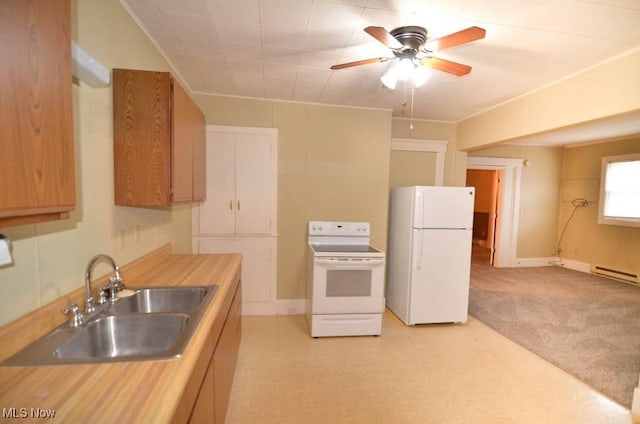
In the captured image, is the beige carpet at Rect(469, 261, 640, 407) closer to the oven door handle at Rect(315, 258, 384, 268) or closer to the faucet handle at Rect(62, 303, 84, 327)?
the oven door handle at Rect(315, 258, 384, 268)

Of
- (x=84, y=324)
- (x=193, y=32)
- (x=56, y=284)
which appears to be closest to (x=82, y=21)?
(x=193, y=32)

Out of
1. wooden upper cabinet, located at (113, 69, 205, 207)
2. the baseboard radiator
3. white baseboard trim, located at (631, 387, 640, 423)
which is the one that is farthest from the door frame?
wooden upper cabinet, located at (113, 69, 205, 207)

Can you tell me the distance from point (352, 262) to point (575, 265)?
216 inches

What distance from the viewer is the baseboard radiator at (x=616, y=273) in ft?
15.3

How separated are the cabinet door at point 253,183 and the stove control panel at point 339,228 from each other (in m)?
0.56

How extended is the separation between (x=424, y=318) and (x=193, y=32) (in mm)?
3442

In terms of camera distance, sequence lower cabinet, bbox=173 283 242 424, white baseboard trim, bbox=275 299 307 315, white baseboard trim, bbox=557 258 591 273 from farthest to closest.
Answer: white baseboard trim, bbox=557 258 591 273 → white baseboard trim, bbox=275 299 307 315 → lower cabinet, bbox=173 283 242 424

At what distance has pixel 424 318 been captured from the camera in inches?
124

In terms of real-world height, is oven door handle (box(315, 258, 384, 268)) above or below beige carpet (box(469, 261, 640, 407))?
above

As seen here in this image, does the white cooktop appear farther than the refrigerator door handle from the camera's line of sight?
Yes

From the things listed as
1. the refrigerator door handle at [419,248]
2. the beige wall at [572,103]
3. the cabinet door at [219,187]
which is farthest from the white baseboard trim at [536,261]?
the cabinet door at [219,187]

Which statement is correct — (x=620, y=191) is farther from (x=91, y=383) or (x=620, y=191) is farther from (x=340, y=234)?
(x=91, y=383)

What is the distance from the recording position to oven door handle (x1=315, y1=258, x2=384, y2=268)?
2814mm

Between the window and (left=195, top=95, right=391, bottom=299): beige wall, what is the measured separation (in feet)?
A: 14.9
